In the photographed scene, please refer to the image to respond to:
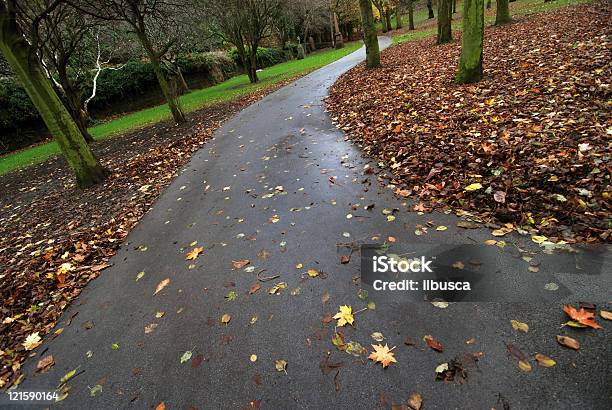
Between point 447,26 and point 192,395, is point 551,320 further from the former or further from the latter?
point 447,26

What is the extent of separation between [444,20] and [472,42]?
31.5ft

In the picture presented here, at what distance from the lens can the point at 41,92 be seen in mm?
7434

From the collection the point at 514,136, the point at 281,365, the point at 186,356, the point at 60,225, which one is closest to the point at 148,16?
the point at 60,225

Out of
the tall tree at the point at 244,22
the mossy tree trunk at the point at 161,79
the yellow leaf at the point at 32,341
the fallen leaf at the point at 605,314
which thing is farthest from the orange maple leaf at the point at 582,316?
the tall tree at the point at 244,22

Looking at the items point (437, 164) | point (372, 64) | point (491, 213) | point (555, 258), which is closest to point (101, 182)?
point (437, 164)

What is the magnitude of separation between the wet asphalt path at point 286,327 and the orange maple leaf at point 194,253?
0.08 meters

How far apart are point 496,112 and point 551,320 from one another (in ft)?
14.9

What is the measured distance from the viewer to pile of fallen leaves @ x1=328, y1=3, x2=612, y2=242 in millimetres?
3814

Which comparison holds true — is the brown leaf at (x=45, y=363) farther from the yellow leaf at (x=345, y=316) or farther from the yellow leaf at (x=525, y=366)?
the yellow leaf at (x=525, y=366)

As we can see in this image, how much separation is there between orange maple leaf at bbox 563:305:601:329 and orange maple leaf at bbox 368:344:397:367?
1.49m

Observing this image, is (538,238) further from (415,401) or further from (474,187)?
(415,401)

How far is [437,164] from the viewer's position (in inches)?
203

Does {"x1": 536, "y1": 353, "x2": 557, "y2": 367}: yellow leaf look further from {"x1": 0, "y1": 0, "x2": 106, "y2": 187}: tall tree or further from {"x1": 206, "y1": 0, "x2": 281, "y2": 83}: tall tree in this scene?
{"x1": 206, "y1": 0, "x2": 281, "y2": 83}: tall tree

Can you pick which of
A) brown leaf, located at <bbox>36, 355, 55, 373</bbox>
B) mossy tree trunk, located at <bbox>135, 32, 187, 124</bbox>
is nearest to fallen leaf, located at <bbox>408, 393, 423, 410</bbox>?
brown leaf, located at <bbox>36, 355, 55, 373</bbox>
